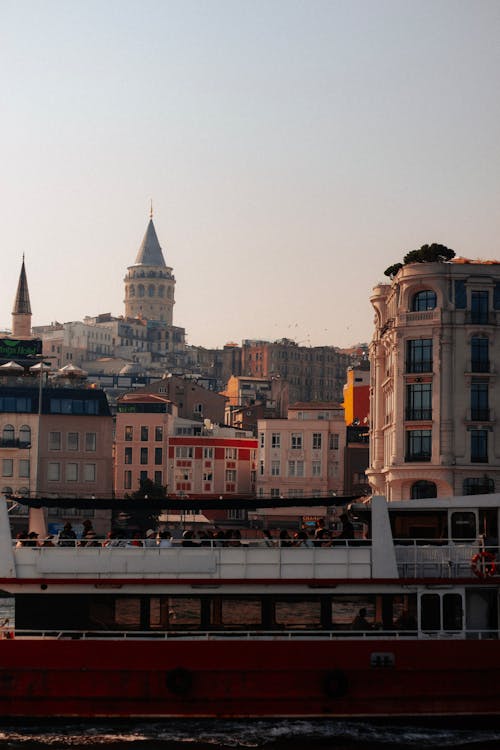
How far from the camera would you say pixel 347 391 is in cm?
13225

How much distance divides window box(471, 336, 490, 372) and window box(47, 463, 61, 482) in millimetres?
39218

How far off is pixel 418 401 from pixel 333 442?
4940 cm

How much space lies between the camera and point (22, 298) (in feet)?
431

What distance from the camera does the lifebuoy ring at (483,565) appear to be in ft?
92.0

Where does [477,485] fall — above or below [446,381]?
below

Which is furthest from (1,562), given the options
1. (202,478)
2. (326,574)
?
(202,478)
